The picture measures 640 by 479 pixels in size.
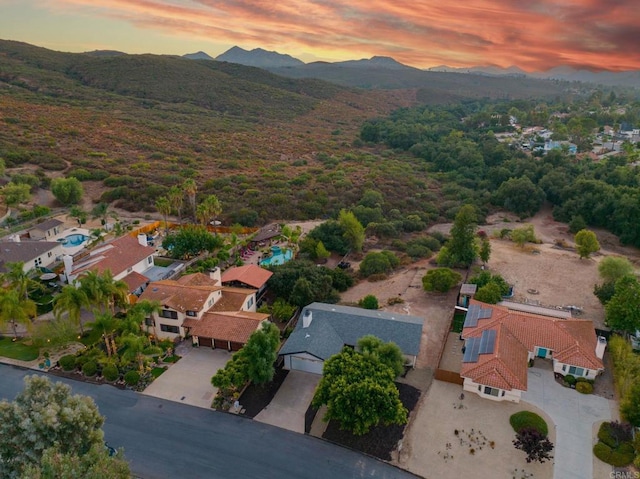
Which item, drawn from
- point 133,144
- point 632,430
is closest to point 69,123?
point 133,144

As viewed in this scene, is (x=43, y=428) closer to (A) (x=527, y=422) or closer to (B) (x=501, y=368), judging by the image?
(A) (x=527, y=422)

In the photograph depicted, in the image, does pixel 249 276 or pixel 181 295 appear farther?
pixel 249 276

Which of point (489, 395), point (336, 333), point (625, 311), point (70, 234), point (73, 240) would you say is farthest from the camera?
point (70, 234)

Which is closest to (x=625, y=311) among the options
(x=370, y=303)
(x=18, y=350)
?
(x=370, y=303)

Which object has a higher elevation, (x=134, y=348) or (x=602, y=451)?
(x=134, y=348)

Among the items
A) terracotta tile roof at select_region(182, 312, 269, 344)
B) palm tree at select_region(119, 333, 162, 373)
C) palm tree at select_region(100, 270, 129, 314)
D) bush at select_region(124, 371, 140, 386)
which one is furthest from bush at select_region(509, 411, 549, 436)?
palm tree at select_region(100, 270, 129, 314)

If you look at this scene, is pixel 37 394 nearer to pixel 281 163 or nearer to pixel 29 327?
pixel 29 327

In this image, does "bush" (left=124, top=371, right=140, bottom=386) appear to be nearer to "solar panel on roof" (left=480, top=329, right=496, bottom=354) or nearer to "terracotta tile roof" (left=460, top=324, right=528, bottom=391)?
"terracotta tile roof" (left=460, top=324, right=528, bottom=391)

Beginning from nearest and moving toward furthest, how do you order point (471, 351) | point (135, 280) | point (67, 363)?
1. point (67, 363)
2. point (471, 351)
3. point (135, 280)
